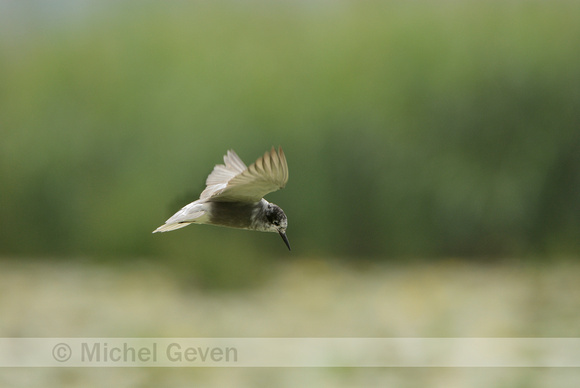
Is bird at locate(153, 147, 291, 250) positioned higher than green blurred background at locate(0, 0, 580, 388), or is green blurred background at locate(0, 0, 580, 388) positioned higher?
green blurred background at locate(0, 0, 580, 388)

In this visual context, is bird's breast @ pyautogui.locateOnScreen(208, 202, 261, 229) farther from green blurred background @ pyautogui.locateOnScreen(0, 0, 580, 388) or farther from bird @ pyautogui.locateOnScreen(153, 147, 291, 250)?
green blurred background @ pyautogui.locateOnScreen(0, 0, 580, 388)

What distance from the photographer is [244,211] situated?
0.61 m

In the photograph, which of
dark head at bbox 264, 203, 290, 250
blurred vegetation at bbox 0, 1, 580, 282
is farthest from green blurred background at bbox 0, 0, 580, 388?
dark head at bbox 264, 203, 290, 250

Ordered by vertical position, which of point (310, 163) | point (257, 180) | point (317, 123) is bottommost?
point (257, 180)

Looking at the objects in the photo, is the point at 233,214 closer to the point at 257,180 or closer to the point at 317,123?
the point at 257,180

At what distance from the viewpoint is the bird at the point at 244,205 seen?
21.7 inches

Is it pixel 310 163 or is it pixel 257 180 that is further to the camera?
pixel 310 163

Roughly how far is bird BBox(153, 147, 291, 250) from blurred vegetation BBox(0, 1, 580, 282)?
1403 millimetres

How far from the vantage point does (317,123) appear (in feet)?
6.91

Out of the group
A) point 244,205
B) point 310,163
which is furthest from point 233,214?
point 310,163

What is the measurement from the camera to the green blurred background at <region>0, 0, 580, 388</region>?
204 centimetres

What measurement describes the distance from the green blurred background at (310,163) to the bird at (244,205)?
1.38 meters

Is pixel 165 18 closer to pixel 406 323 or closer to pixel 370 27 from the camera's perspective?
pixel 370 27

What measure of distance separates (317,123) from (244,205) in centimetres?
151
